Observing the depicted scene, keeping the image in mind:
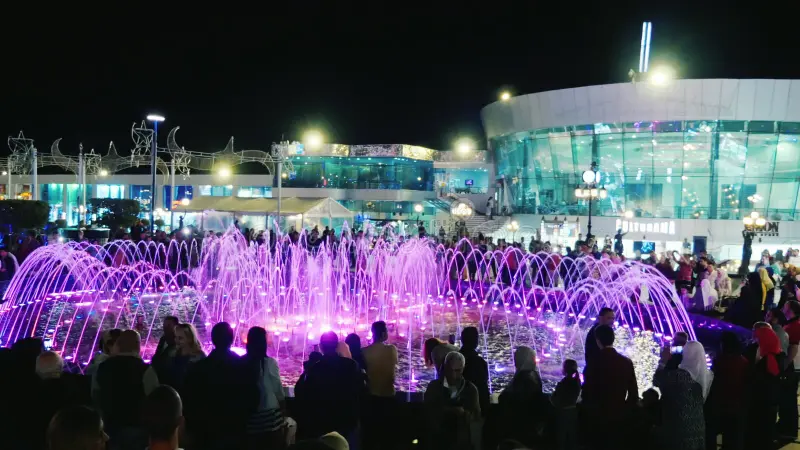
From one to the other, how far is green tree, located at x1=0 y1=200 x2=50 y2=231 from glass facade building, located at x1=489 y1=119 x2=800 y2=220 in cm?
3006

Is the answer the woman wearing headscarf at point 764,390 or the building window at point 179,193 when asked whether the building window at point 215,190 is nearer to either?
the building window at point 179,193

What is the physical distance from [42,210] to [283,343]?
2858 cm

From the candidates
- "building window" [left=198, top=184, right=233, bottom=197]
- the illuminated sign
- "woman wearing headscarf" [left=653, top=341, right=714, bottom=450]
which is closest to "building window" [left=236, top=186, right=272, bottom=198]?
"building window" [left=198, top=184, right=233, bottom=197]

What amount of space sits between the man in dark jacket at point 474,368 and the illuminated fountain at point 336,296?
3799 mm

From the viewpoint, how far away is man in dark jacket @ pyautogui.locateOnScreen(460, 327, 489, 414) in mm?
5914

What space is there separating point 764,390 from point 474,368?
3374mm

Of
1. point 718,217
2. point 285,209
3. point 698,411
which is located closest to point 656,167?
point 718,217

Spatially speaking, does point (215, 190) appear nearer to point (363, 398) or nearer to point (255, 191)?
point (255, 191)

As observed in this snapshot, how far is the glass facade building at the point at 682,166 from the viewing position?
38.4 metres

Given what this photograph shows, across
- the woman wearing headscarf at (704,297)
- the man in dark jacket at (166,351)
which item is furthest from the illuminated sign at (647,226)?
the man in dark jacket at (166,351)

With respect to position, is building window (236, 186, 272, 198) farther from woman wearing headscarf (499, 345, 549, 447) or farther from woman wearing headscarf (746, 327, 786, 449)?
woman wearing headscarf (499, 345, 549, 447)

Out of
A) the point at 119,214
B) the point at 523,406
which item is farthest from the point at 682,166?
the point at 523,406

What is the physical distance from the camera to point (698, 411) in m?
5.58

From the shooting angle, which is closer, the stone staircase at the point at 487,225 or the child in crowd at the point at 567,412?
the child in crowd at the point at 567,412
